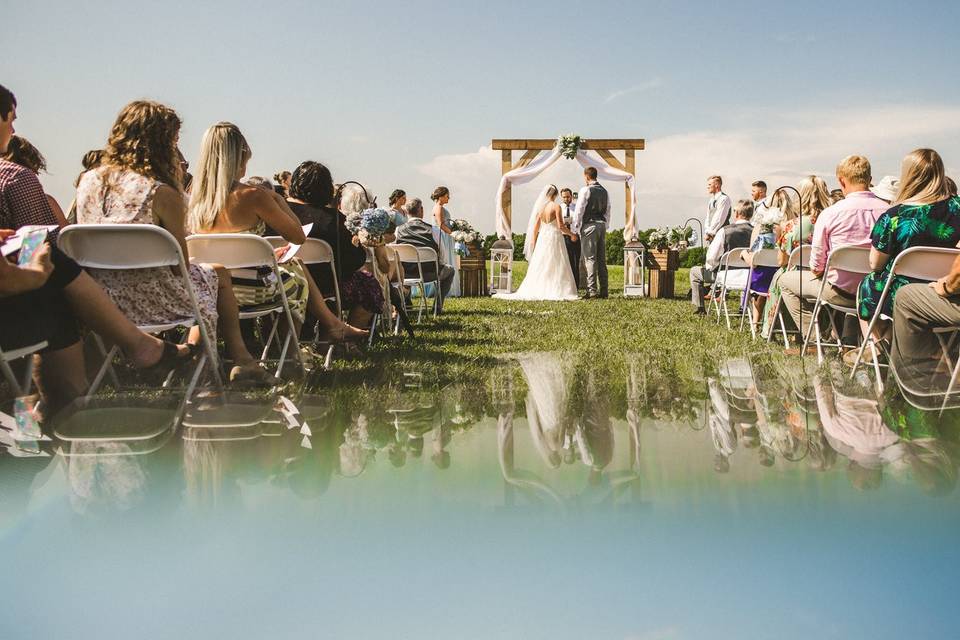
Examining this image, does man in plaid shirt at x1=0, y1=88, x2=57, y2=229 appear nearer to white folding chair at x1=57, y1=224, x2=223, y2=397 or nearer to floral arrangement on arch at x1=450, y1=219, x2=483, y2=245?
white folding chair at x1=57, y1=224, x2=223, y2=397

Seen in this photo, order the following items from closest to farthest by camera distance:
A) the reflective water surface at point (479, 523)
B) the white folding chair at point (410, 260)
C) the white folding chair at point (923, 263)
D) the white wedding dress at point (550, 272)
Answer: the reflective water surface at point (479, 523) → the white folding chair at point (923, 263) → the white folding chair at point (410, 260) → the white wedding dress at point (550, 272)

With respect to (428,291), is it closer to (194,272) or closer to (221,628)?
(194,272)

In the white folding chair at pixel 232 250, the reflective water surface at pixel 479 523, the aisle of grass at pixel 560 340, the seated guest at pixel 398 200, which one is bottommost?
the reflective water surface at pixel 479 523

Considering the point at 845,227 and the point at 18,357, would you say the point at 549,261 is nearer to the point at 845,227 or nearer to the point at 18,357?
the point at 845,227

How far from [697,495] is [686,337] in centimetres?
451

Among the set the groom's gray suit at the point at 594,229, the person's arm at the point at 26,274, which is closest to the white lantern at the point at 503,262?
the groom's gray suit at the point at 594,229

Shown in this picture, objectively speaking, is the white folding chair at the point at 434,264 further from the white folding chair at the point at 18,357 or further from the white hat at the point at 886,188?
the white folding chair at the point at 18,357

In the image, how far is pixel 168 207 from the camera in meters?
3.66

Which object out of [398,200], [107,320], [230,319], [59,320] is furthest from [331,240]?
[398,200]

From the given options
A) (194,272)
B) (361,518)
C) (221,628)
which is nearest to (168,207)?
(194,272)

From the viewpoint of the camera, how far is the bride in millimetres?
12953

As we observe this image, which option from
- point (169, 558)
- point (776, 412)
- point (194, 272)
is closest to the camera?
point (169, 558)

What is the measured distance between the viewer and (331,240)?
5.62m

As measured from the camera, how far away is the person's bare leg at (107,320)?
3.34 metres
